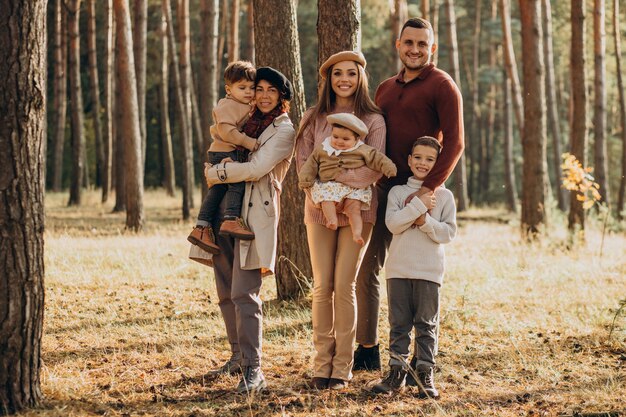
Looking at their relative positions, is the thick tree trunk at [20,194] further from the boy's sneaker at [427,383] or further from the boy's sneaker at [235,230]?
the boy's sneaker at [427,383]

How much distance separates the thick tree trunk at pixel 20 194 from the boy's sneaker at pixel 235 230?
4.10ft

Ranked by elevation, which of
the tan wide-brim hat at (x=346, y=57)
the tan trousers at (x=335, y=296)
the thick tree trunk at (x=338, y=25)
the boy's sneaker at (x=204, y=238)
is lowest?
the tan trousers at (x=335, y=296)

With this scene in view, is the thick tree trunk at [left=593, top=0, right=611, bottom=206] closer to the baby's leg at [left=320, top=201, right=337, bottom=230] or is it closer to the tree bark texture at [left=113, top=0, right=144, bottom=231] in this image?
the tree bark texture at [left=113, top=0, right=144, bottom=231]

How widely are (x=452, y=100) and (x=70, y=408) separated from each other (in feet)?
10.8

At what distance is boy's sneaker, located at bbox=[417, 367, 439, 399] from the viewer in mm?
5496

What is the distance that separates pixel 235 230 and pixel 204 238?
0.32 meters

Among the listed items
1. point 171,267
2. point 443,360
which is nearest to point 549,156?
point 171,267

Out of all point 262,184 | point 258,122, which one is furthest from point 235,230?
point 258,122

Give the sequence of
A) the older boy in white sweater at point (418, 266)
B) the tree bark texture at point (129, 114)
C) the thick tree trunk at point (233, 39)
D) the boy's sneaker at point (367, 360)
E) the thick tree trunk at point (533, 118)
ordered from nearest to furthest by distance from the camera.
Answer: the older boy in white sweater at point (418, 266)
the boy's sneaker at point (367, 360)
the thick tree trunk at point (533, 118)
the tree bark texture at point (129, 114)
the thick tree trunk at point (233, 39)

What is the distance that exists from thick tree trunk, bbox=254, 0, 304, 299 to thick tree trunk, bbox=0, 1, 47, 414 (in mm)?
3724

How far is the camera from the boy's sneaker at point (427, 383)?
18.0ft

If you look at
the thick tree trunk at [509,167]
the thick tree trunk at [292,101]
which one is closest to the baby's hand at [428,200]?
the thick tree trunk at [292,101]

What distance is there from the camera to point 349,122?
17.6 feet

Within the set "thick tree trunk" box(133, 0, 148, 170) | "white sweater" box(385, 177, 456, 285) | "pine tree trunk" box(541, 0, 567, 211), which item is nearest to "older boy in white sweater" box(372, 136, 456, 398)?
"white sweater" box(385, 177, 456, 285)
